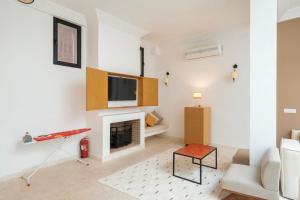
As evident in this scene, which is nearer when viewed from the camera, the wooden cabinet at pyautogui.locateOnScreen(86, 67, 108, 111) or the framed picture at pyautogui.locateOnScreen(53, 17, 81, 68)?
the wooden cabinet at pyautogui.locateOnScreen(86, 67, 108, 111)

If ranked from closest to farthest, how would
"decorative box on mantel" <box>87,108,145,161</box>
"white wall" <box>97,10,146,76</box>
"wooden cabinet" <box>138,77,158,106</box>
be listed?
"decorative box on mantel" <box>87,108,145,161</box> < "white wall" <box>97,10,146,76</box> < "wooden cabinet" <box>138,77,158,106</box>

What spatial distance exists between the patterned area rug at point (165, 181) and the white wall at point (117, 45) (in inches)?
86.2

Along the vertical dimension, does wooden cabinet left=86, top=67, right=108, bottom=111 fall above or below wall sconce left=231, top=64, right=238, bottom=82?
below

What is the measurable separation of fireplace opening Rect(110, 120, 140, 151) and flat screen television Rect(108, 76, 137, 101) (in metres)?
0.64

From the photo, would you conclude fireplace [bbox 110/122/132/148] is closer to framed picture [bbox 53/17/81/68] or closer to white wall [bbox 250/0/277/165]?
framed picture [bbox 53/17/81/68]

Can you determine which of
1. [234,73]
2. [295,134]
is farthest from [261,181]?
[234,73]

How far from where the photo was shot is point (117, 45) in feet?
13.5

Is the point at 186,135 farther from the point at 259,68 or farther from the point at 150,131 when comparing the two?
the point at 259,68

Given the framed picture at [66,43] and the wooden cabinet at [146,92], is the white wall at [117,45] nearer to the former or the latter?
the wooden cabinet at [146,92]

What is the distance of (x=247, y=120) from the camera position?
4449 millimetres

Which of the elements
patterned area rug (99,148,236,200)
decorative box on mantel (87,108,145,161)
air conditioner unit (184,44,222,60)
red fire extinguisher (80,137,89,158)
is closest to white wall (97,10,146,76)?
decorative box on mantel (87,108,145,161)

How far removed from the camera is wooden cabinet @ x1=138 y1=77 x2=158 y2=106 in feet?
15.4

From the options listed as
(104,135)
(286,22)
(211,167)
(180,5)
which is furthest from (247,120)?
(104,135)

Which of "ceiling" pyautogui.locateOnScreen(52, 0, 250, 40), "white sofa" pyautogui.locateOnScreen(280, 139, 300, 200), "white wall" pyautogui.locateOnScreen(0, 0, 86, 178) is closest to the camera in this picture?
"white sofa" pyautogui.locateOnScreen(280, 139, 300, 200)
